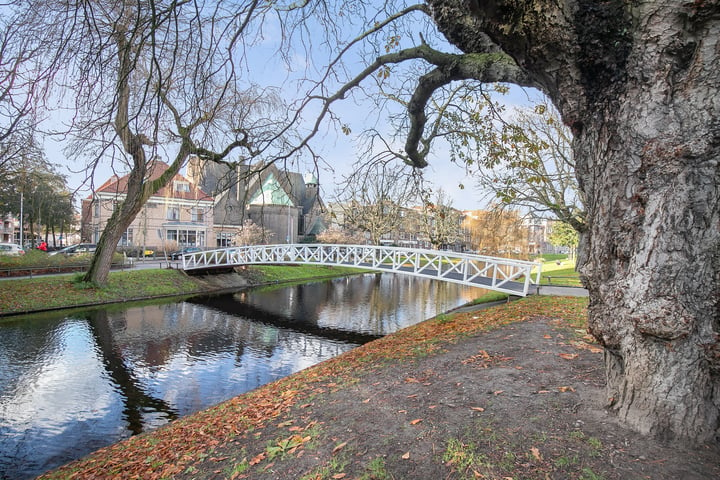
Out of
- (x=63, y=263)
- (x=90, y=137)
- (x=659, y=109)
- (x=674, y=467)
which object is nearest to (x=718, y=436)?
(x=674, y=467)

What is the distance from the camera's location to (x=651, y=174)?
8.43 feet

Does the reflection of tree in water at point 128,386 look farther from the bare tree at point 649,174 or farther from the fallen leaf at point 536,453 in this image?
the bare tree at point 649,174

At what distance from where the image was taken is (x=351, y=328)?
13.1 meters

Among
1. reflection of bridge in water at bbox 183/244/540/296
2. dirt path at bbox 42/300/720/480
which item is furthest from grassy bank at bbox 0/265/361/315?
dirt path at bbox 42/300/720/480

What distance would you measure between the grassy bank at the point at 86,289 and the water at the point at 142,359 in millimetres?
1011

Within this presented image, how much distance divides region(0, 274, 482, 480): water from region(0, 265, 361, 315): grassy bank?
1011 mm

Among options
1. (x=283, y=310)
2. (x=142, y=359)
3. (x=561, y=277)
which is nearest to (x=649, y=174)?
(x=142, y=359)

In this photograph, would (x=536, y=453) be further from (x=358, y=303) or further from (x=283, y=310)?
(x=358, y=303)

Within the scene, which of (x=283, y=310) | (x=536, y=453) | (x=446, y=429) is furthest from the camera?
(x=283, y=310)

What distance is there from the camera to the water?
6004 mm

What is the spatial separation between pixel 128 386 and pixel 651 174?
9067mm

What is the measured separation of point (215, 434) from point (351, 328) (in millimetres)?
8830

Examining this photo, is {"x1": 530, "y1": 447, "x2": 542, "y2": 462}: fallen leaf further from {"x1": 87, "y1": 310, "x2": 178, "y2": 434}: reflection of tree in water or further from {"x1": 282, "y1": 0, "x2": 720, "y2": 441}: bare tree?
{"x1": 87, "y1": 310, "x2": 178, "y2": 434}: reflection of tree in water

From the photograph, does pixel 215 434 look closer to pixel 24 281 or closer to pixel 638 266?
pixel 638 266
